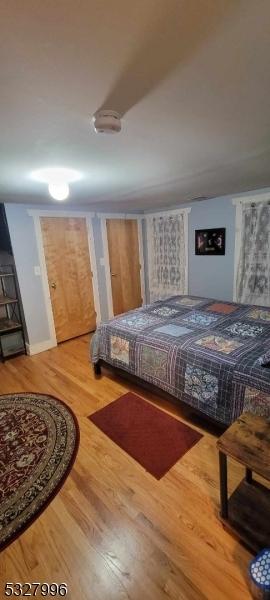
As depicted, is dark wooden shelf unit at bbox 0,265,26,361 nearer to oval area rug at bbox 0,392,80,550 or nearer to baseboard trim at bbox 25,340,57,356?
baseboard trim at bbox 25,340,57,356

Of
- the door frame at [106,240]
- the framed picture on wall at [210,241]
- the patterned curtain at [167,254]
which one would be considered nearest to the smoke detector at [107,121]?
the framed picture on wall at [210,241]

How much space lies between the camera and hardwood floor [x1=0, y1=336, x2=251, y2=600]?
1159mm

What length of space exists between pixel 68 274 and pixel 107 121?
9.91 ft

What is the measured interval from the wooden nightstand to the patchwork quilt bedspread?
33cm

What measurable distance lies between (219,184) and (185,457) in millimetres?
2832

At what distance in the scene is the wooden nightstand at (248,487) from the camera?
117cm

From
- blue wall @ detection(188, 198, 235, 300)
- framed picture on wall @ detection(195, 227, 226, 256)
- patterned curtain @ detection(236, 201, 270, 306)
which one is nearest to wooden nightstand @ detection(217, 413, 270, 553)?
patterned curtain @ detection(236, 201, 270, 306)

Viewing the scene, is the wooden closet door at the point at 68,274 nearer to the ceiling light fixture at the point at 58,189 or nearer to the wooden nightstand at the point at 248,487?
the ceiling light fixture at the point at 58,189

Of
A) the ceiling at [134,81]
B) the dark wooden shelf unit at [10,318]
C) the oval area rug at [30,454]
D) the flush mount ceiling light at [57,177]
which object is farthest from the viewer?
the dark wooden shelf unit at [10,318]

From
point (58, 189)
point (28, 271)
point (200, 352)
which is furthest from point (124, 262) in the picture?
point (200, 352)

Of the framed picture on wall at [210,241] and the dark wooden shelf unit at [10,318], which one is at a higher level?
the framed picture on wall at [210,241]

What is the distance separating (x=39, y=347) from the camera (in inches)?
148

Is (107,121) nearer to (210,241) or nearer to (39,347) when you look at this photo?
(210,241)

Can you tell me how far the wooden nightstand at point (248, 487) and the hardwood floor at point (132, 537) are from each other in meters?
0.09
